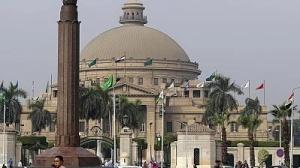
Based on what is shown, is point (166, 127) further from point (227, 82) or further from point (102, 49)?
point (227, 82)

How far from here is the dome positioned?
147375 millimetres

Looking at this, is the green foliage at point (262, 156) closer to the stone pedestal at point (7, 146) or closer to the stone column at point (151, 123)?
the stone pedestal at point (7, 146)

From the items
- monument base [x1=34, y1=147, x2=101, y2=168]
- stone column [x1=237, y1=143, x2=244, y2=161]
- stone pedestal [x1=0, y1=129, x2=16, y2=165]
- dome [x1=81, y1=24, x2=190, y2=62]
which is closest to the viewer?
monument base [x1=34, y1=147, x2=101, y2=168]

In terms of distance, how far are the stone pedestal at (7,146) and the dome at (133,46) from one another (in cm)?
8270

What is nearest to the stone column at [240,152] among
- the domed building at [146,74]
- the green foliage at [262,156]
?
the green foliage at [262,156]

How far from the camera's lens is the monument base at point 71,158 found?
30.7m

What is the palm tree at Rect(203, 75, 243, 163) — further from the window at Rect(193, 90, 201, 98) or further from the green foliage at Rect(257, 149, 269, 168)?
the window at Rect(193, 90, 201, 98)

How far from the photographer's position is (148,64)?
135 metres

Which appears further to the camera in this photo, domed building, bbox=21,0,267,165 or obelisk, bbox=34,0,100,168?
domed building, bbox=21,0,267,165

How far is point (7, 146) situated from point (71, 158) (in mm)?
32860

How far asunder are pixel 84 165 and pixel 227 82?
63023 mm

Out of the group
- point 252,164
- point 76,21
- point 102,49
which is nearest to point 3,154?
point 252,164

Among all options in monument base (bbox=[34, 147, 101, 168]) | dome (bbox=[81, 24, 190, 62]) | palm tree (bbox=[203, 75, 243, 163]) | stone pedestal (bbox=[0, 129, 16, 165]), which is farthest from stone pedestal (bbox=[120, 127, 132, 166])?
dome (bbox=[81, 24, 190, 62])

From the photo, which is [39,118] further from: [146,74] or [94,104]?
[146,74]
